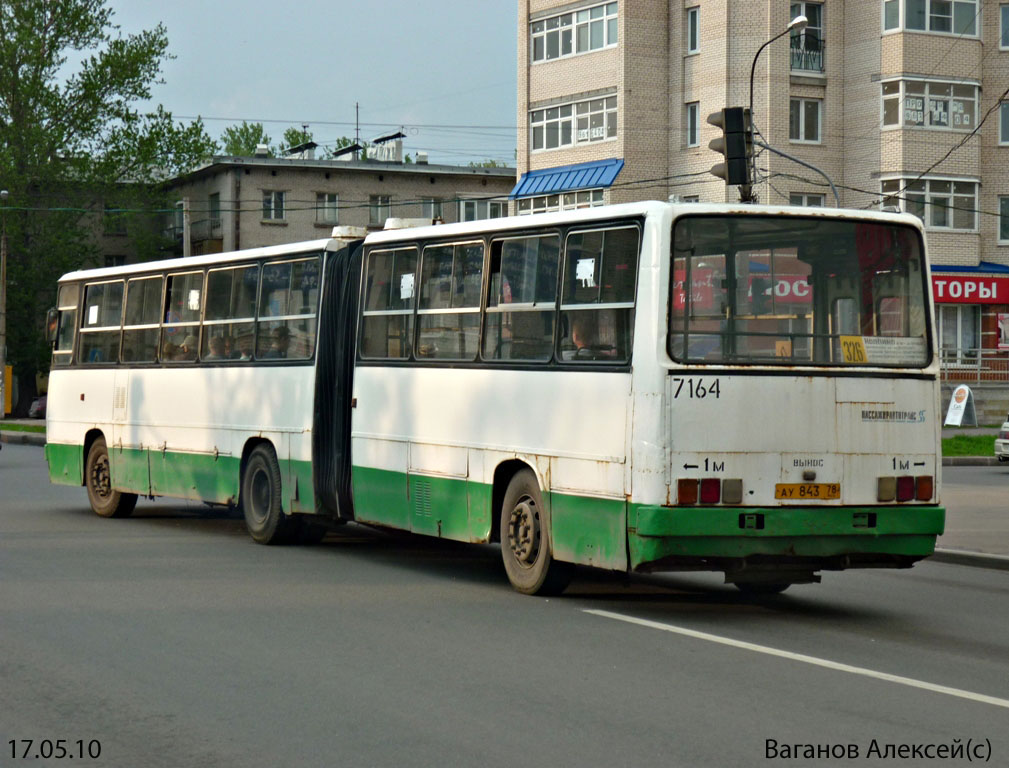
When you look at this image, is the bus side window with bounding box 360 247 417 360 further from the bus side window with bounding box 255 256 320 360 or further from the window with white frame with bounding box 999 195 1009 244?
the window with white frame with bounding box 999 195 1009 244

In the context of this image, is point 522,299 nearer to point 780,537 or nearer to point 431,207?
point 780,537

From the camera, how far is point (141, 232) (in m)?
72.1

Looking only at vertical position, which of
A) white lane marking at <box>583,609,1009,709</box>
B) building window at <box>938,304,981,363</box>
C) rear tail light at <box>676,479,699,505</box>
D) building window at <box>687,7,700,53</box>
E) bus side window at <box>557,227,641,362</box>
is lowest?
white lane marking at <box>583,609,1009,709</box>

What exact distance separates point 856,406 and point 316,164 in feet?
212

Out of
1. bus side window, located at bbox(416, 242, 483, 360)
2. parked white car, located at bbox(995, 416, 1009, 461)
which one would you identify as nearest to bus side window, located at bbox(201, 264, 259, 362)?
bus side window, located at bbox(416, 242, 483, 360)

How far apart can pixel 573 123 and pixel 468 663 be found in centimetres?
4818

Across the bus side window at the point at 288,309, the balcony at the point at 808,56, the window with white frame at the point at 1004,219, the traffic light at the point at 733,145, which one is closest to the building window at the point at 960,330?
the window with white frame at the point at 1004,219

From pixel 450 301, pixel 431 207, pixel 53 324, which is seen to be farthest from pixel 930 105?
pixel 450 301

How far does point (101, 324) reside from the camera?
781 inches

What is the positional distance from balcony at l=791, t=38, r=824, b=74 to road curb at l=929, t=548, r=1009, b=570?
4026cm

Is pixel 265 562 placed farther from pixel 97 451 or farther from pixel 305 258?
pixel 97 451

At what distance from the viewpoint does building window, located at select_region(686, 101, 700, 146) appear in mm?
53750

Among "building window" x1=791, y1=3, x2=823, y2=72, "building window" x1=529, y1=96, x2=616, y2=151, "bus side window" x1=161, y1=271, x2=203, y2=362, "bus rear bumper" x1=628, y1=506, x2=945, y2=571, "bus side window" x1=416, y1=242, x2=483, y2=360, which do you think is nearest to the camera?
"bus rear bumper" x1=628, y1=506, x2=945, y2=571

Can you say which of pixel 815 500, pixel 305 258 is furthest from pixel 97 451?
pixel 815 500
